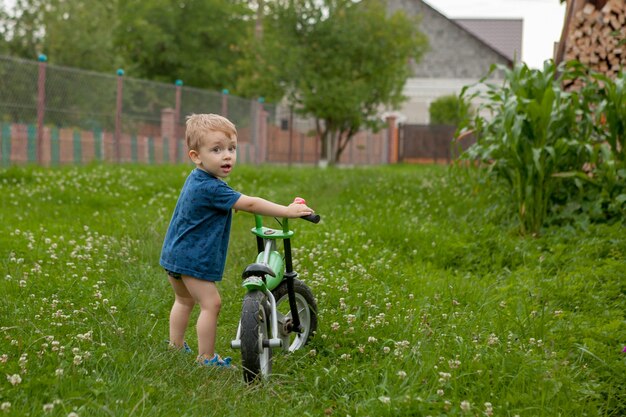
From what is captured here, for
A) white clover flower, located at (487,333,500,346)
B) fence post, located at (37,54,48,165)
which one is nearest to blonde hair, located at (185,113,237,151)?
white clover flower, located at (487,333,500,346)

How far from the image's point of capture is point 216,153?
4102 millimetres

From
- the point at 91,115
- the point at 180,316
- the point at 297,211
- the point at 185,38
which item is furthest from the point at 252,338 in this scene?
the point at 185,38

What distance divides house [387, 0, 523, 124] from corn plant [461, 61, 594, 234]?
119 ft

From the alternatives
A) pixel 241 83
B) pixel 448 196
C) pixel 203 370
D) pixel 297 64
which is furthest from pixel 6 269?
pixel 241 83

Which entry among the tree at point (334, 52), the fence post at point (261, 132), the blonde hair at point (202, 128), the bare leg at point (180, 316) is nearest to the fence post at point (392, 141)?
the tree at point (334, 52)

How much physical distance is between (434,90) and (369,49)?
20835 millimetres

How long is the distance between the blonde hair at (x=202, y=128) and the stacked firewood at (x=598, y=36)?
6.57m

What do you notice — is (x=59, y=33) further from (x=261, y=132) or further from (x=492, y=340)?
(x=492, y=340)

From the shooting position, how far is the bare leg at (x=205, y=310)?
414 centimetres

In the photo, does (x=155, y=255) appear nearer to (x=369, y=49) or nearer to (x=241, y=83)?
(x=369, y=49)

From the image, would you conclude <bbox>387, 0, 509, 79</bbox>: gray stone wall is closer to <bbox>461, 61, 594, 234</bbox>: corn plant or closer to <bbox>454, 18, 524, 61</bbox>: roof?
<bbox>454, 18, 524, 61</bbox>: roof

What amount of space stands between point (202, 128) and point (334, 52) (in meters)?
21.4

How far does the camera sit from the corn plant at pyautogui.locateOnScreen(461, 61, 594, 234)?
7.39 m

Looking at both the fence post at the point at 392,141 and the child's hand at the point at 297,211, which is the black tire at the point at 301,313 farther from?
the fence post at the point at 392,141
